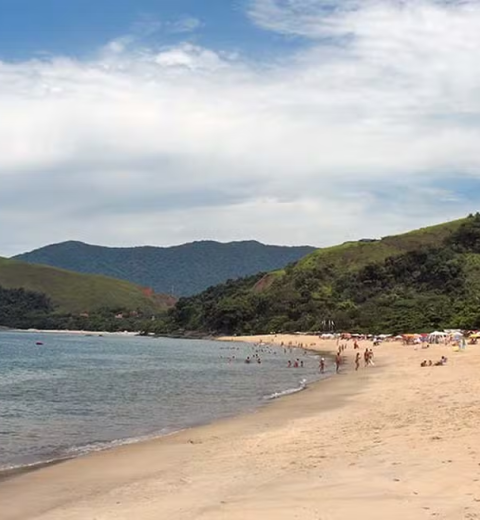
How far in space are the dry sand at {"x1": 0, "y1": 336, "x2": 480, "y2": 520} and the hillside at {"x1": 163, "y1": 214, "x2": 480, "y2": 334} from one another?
8982 cm

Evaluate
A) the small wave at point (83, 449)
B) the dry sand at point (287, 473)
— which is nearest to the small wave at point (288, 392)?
the dry sand at point (287, 473)

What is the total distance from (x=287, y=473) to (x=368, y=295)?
14524 cm

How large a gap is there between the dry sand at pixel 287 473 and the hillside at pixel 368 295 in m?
89.8

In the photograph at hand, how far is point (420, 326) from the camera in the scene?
110 m

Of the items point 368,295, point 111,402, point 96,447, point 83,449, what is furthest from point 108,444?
point 368,295

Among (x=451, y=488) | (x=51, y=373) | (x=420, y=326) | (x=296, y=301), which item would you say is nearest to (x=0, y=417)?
(x=451, y=488)

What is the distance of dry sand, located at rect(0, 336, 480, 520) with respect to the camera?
10801mm

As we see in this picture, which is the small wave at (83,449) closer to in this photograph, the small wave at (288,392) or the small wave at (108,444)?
the small wave at (108,444)

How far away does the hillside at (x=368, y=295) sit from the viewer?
122m

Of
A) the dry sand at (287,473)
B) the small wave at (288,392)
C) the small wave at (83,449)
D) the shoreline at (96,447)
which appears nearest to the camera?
the dry sand at (287,473)

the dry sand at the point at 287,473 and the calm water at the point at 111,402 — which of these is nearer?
the dry sand at the point at 287,473

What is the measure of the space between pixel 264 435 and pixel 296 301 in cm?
14669

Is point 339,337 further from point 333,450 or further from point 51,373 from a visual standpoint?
point 333,450

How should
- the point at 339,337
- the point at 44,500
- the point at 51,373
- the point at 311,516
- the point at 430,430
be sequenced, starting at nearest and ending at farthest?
the point at 311,516
the point at 44,500
the point at 430,430
the point at 51,373
the point at 339,337
